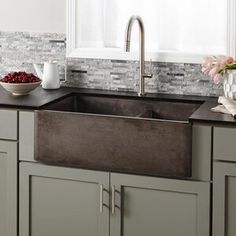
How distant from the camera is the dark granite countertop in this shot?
9.95 ft

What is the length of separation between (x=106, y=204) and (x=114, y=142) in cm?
31

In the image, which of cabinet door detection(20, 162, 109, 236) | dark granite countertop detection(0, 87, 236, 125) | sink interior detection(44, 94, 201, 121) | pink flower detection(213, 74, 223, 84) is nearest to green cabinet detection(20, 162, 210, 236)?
cabinet door detection(20, 162, 109, 236)

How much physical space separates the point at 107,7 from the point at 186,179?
1.15m

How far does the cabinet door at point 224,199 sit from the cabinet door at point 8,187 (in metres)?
1.01

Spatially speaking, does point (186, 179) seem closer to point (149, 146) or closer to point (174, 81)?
point (149, 146)

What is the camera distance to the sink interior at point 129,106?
3.54m

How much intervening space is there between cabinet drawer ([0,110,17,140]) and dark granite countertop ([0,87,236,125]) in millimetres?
37

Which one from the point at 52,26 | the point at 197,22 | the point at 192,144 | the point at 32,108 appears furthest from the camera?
the point at 52,26

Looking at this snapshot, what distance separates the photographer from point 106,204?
3.23m

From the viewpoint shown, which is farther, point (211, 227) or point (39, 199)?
point (39, 199)

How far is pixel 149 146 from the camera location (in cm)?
309

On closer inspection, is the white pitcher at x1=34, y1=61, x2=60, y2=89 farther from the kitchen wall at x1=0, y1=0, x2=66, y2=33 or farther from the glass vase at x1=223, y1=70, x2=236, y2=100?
the glass vase at x1=223, y1=70, x2=236, y2=100

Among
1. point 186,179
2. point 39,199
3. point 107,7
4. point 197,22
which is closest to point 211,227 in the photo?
point 186,179

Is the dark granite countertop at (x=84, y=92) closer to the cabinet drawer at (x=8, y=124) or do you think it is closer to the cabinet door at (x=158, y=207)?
the cabinet drawer at (x=8, y=124)
